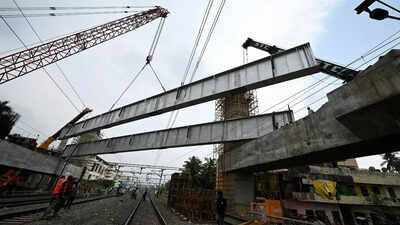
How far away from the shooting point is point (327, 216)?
52.5 feet

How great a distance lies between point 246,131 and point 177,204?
9.02 m

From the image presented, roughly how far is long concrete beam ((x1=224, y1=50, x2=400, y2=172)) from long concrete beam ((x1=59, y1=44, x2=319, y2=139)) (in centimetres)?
198

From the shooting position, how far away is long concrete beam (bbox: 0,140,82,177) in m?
12.4

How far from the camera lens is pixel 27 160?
14195mm

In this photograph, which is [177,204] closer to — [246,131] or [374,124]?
[246,131]

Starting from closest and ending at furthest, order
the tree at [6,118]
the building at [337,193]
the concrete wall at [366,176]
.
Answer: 1. the building at [337,193]
2. the concrete wall at [366,176]
3. the tree at [6,118]

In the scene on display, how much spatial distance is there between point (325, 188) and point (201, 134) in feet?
52.6

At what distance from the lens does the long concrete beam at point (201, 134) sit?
7.60 m

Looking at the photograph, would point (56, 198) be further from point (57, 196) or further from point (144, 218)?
point (144, 218)

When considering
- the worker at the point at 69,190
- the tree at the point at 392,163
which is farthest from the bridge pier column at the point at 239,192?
the tree at the point at 392,163

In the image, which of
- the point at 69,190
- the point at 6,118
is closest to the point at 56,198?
the point at 69,190

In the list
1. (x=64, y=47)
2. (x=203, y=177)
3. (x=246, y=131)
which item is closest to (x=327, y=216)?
(x=203, y=177)

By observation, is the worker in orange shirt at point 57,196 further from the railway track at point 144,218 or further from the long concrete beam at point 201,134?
the long concrete beam at point 201,134

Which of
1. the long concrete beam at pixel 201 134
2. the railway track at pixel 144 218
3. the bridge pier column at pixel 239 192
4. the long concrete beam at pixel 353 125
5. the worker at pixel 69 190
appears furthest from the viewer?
the bridge pier column at pixel 239 192
